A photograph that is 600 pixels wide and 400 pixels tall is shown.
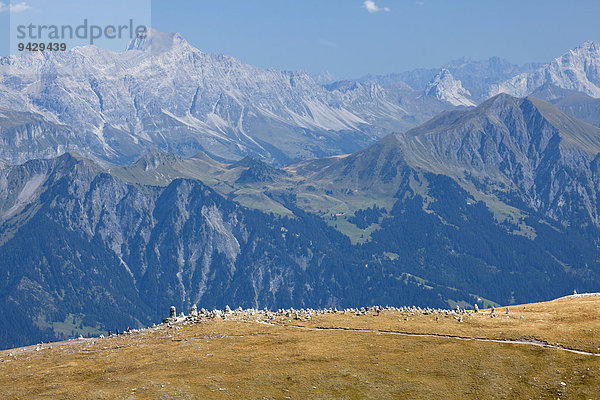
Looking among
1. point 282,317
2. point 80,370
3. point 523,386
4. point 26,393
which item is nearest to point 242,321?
point 282,317

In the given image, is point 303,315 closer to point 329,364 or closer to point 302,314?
point 302,314

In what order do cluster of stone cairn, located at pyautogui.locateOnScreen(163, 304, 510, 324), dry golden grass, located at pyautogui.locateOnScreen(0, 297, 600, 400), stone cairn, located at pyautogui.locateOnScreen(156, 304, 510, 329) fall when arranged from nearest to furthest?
dry golden grass, located at pyautogui.locateOnScreen(0, 297, 600, 400)
stone cairn, located at pyautogui.locateOnScreen(156, 304, 510, 329)
cluster of stone cairn, located at pyautogui.locateOnScreen(163, 304, 510, 324)

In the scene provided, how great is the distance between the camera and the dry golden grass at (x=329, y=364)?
8969cm

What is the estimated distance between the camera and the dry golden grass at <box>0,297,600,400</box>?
294 ft

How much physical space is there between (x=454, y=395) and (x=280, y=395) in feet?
84.2

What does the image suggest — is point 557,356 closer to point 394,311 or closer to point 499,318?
point 499,318

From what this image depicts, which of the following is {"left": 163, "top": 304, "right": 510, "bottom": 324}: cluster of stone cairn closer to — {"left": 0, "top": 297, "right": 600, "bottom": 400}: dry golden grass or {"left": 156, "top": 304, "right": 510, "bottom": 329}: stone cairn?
{"left": 156, "top": 304, "right": 510, "bottom": 329}: stone cairn

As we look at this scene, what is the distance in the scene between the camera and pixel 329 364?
100062mm

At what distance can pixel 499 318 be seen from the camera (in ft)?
416

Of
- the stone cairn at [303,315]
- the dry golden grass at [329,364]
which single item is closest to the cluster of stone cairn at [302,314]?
the stone cairn at [303,315]

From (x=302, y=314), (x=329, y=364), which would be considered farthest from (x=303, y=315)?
(x=329, y=364)

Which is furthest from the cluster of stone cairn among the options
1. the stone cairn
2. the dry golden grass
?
the dry golden grass

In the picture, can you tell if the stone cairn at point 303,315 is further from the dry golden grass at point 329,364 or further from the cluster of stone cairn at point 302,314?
the dry golden grass at point 329,364

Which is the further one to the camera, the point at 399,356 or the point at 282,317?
the point at 282,317
